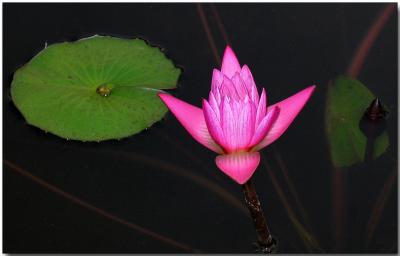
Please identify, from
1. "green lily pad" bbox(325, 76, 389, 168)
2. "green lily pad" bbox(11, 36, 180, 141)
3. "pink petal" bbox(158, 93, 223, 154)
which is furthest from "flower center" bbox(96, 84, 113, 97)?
"green lily pad" bbox(325, 76, 389, 168)

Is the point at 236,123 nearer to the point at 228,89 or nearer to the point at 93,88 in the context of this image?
the point at 228,89

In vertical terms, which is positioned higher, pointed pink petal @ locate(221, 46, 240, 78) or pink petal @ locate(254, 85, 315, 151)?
pointed pink petal @ locate(221, 46, 240, 78)

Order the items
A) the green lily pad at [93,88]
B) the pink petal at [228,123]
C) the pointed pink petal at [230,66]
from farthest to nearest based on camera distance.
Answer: the green lily pad at [93,88], the pointed pink petal at [230,66], the pink petal at [228,123]

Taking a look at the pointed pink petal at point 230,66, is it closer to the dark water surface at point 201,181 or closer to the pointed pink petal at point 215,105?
the pointed pink petal at point 215,105

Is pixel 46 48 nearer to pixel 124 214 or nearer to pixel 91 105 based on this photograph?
pixel 91 105

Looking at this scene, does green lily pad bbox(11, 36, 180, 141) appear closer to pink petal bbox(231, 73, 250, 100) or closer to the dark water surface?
the dark water surface

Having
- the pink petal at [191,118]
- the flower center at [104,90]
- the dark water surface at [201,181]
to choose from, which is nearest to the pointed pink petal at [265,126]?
the pink petal at [191,118]
